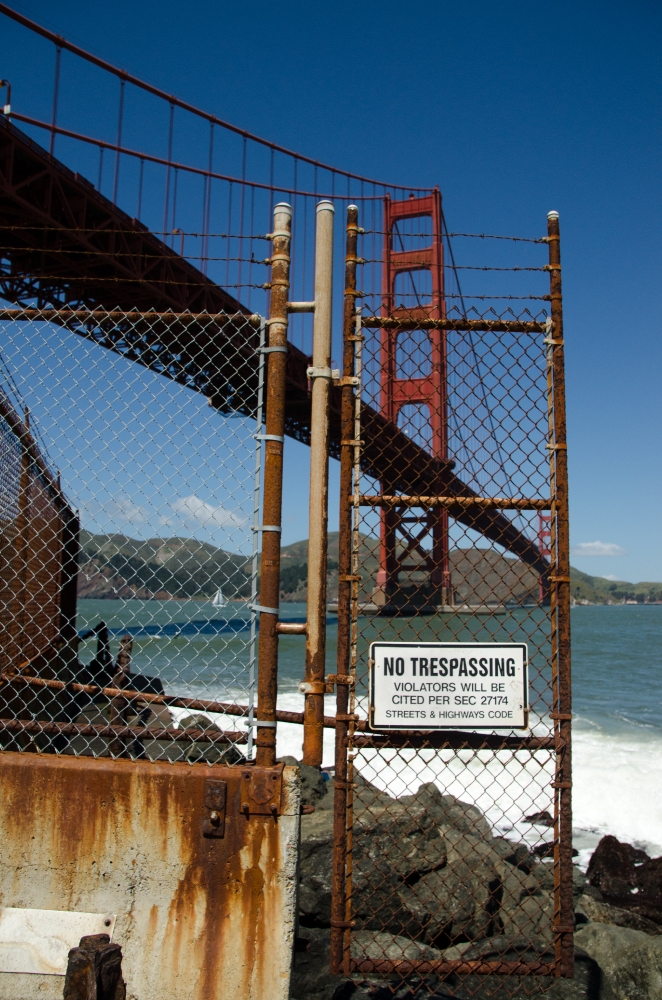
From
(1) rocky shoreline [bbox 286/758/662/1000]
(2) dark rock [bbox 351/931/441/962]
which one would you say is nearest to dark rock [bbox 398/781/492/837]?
(1) rocky shoreline [bbox 286/758/662/1000]

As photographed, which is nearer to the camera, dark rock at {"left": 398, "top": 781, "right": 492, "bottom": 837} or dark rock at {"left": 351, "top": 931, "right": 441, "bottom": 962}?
dark rock at {"left": 351, "top": 931, "right": 441, "bottom": 962}

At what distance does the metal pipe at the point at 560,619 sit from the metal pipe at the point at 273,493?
80cm

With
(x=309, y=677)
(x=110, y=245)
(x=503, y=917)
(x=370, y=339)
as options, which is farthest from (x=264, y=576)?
A: (x=110, y=245)

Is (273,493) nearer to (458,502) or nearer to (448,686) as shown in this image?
(458,502)

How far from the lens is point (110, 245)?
16.2 metres

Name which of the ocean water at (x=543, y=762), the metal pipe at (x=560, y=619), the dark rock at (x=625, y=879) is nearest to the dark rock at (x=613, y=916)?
the dark rock at (x=625, y=879)

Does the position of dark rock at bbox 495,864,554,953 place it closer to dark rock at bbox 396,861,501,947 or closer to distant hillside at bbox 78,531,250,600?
dark rock at bbox 396,861,501,947

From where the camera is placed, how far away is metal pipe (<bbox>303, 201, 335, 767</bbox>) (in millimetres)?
2086

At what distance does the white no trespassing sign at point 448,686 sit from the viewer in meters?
2.12

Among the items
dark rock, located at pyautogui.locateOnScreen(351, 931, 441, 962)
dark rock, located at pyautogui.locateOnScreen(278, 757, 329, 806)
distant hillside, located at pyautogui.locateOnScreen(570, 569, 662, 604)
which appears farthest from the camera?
distant hillside, located at pyautogui.locateOnScreen(570, 569, 662, 604)

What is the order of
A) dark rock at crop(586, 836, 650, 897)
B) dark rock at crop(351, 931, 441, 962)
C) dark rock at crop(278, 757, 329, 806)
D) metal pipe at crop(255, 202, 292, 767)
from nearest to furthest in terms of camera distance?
metal pipe at crop(255, 202, 292, 767), dark rock at crop(351, 931, 441, 962), dark rock at crop(278, 757, 329, 806), dark rock at crop(586, 836, 650, 897)

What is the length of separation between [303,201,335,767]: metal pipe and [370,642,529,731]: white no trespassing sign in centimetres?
16

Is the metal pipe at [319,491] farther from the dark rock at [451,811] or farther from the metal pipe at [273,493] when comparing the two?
the dark rock at [451,811]

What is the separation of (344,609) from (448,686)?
0.36 meters
